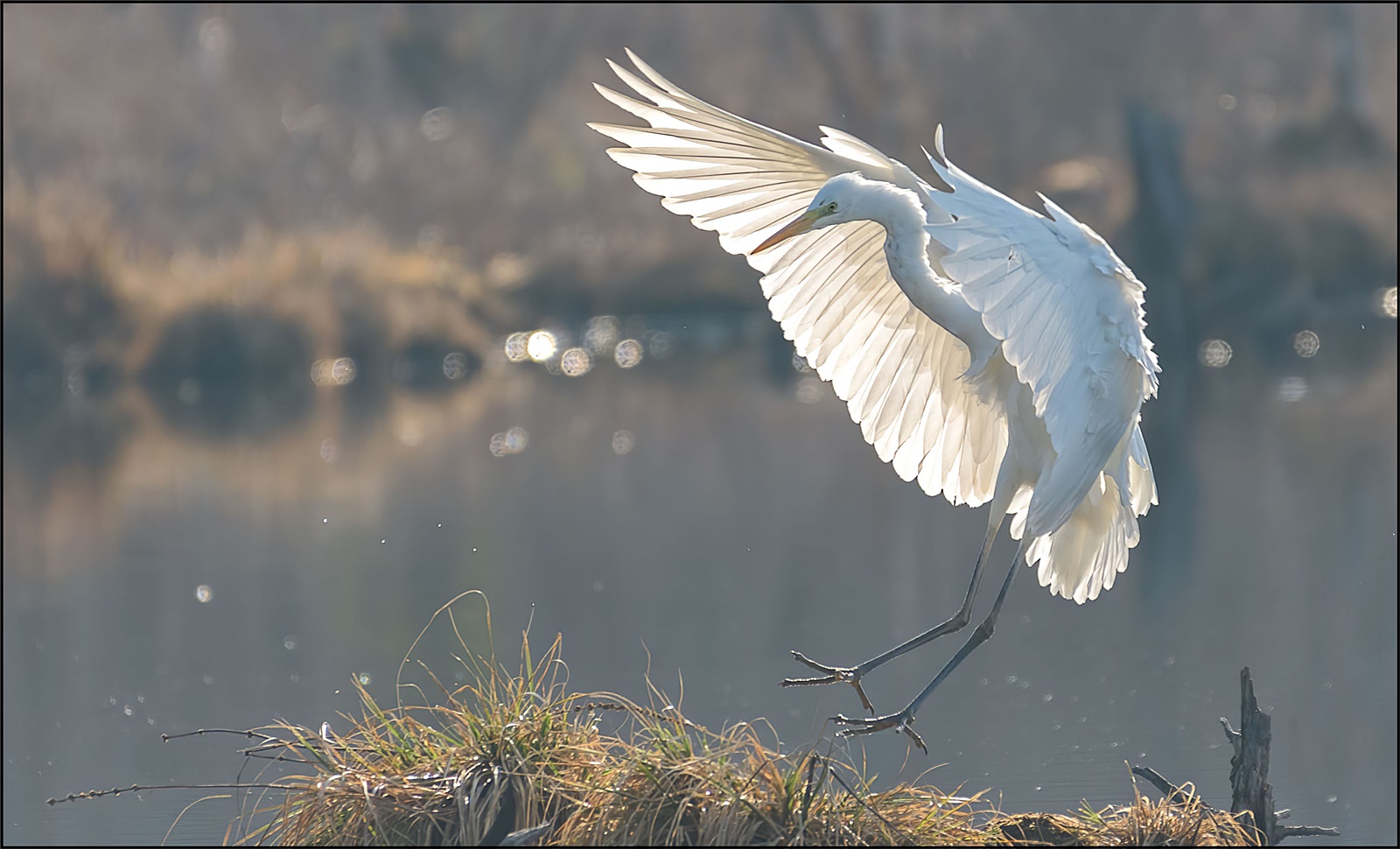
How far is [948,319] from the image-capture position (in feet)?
15.3

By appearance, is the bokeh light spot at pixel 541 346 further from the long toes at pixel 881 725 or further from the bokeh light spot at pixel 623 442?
the long toes at pixel 881 725

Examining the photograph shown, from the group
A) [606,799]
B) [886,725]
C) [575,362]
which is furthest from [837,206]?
[575,362]

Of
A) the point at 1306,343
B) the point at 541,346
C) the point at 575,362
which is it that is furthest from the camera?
the point at 541,346

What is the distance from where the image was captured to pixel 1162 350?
64.1ft

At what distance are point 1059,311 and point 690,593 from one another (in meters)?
4.81

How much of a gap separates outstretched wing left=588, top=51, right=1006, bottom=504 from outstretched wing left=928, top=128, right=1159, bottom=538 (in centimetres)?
58

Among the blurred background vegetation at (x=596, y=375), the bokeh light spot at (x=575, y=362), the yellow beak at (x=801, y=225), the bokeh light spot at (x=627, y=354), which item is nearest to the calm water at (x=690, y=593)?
the blurred background vegetation at (x=596, y=375)

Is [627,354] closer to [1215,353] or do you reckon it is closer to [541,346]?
[541,346]

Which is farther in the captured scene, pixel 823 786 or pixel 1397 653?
pixel 1397 653

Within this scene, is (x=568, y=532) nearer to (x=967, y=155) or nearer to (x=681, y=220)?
(x=681, y=220)

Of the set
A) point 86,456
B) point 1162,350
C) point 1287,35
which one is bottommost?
point 86,456

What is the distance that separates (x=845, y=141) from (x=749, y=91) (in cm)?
2280

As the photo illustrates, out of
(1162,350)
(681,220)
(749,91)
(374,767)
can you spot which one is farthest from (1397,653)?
(749,91)

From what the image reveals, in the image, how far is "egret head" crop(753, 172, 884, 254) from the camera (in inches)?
179
